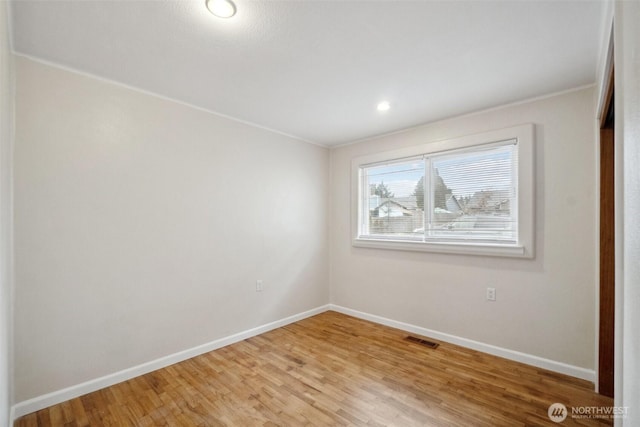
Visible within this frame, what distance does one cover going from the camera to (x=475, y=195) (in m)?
2.95

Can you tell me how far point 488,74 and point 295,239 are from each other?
8.71 feet

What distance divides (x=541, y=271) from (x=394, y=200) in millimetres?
1651

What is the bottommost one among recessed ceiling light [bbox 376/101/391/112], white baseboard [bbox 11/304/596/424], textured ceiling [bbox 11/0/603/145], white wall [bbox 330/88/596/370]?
white baseboard [bbox 11/304/596/424]

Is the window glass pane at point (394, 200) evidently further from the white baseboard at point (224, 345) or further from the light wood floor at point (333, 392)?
the light wood floor at point (333, 392)

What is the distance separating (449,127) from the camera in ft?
10.2

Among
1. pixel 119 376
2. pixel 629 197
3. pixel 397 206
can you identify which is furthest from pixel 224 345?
pixel 629 197

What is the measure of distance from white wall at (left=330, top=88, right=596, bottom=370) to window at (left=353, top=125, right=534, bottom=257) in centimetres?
11

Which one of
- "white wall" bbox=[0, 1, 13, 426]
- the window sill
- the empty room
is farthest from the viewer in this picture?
the window sill

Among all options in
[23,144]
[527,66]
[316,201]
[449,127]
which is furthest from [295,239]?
[527,66]

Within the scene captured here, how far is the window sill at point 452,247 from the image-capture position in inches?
104

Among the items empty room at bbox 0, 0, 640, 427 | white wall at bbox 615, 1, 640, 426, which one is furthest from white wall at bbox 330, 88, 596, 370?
white wall at bbox 615, 1, 640, 426

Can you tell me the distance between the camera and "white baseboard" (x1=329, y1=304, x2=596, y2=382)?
236 cm

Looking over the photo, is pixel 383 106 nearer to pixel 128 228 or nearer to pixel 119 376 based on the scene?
pixel 128 228

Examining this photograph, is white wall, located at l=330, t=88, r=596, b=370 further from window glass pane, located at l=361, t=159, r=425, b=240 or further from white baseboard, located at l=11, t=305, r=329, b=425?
white baseboard, located at l=11, t=305, r=329, b=425
